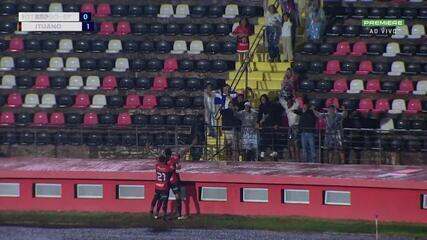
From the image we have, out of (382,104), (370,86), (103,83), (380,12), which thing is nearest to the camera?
(382,104)

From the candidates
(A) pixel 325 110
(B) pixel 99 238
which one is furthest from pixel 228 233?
(A) pixel 325 110

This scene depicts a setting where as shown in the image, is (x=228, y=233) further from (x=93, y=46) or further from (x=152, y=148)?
(x=93, y=46)

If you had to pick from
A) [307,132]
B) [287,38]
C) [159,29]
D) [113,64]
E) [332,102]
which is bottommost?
[307,132]

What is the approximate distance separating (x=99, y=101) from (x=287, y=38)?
703 cm

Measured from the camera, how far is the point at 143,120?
41.3 metres

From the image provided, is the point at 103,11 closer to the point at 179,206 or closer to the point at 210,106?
the point at 210,106

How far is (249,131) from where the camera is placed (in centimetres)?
3684

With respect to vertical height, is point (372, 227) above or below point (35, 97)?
below

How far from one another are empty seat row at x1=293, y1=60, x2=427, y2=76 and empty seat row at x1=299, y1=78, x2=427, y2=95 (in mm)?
450

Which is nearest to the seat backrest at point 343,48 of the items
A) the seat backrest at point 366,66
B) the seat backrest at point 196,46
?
the seat backrest at point 366,66

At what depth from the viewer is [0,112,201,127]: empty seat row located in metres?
41.2

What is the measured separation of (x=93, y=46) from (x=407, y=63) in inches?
453

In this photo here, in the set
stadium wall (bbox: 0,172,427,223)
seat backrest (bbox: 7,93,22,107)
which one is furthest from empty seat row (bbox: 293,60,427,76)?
seat backrest (bbox: 7,93,22,107)

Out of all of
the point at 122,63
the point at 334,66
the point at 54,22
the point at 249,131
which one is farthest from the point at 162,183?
the point at 54,22
